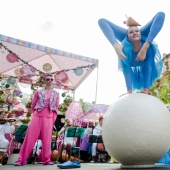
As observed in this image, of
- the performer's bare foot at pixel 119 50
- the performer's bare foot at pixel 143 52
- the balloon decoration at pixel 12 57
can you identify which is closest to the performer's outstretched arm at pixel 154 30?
the performer's bare foot at pixel 143 52

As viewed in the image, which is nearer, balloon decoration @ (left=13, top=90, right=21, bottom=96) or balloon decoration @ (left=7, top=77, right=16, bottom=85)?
balloon decoration @ (left=7, top=77, right=16, bottom=85)

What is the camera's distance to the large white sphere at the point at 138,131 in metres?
2.21

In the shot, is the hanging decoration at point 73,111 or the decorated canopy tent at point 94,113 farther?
the hanging decoration at point 73,111

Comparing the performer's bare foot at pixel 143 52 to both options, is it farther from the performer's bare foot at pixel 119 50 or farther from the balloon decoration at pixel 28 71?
the balloon decoration at pixel 28 71

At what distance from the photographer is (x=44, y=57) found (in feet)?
40.9

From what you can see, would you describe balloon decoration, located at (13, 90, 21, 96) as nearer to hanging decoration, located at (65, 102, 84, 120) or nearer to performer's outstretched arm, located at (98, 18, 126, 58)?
hanging decoration, located at (65, 102, 84, 120)

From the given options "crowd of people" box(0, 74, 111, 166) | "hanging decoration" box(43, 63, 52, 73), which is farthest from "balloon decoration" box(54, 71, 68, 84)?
"crowd of people" box(0, 74, 111, 166)

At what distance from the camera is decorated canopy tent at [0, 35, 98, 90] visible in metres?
11.5

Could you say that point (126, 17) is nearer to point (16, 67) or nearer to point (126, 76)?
point (126, 76)

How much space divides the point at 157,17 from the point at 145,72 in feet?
2.26

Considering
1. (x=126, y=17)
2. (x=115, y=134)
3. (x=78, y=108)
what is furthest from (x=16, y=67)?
(x=115, y=134)

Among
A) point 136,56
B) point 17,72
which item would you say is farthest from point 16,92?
point 136,56

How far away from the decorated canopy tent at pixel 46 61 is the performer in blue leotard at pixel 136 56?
926cm

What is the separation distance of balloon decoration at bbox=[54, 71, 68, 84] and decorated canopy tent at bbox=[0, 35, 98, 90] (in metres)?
0.21
